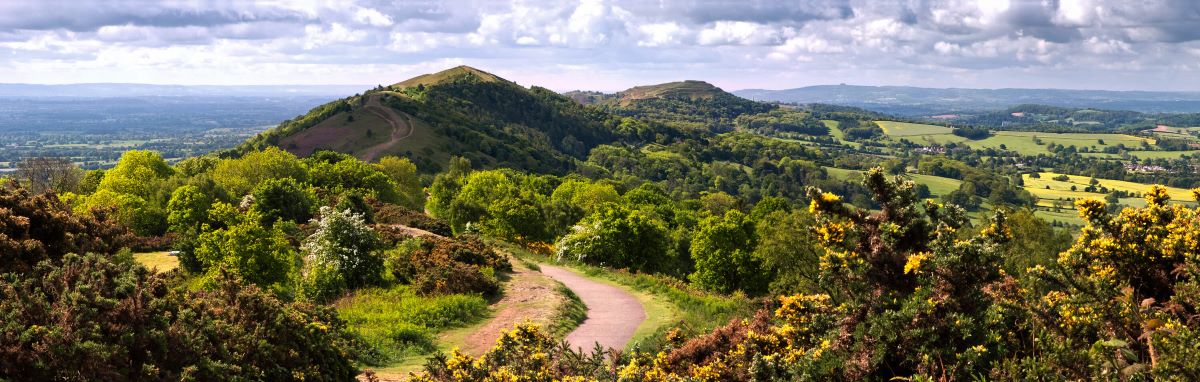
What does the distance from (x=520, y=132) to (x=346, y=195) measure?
154 meters

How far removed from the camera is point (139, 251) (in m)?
28.2

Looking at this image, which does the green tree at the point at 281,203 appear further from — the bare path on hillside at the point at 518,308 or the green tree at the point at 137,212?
the bare path on hillside at the point at 518,308

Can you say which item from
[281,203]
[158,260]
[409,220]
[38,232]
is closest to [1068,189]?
[409,220]

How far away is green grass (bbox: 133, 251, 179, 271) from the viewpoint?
2571 centimetres

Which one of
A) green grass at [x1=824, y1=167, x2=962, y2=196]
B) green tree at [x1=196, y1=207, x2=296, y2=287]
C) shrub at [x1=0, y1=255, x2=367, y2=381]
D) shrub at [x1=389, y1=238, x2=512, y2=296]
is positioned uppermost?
shrub at [x1=0, y1=255, x2=367, y2=381]

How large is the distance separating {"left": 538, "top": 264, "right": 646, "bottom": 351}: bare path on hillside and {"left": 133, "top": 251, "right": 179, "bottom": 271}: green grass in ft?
48.1

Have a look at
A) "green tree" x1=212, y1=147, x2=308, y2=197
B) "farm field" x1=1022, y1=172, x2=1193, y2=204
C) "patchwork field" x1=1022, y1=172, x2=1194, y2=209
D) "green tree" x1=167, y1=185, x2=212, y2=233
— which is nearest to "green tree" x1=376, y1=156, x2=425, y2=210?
"green tree" x1=212, y1=147, x2=308, y2=197

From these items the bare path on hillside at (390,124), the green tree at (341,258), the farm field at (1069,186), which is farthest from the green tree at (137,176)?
the farm field at (1069,186)

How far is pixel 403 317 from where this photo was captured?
2081cm

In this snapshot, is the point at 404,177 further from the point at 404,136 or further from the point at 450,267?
the point at 404,136

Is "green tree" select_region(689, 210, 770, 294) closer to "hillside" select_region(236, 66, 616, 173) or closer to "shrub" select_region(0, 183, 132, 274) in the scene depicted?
"shrub" select_region(0, 183, 132, 274)

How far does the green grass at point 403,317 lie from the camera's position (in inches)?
709

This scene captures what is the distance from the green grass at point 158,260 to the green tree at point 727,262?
24038mm

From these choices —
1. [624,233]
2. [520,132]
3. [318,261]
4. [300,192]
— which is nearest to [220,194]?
[300,192]
